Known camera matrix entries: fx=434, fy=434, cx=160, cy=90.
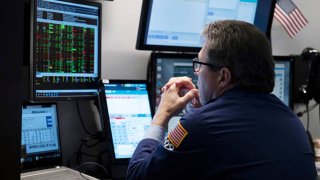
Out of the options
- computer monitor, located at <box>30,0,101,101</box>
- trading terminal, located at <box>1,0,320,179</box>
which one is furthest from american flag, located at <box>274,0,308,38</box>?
computer monitor, located at <box>30,0,101,101</box>

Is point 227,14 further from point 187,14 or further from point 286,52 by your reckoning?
point 286,52

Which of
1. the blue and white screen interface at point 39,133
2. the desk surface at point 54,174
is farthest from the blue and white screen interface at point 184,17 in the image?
the desk surface at point 54,174

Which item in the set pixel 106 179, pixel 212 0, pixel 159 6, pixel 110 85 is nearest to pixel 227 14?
pixel 212 0

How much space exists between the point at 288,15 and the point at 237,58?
1.58 metres

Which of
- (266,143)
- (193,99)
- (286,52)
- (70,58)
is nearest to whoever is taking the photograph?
(266,143)

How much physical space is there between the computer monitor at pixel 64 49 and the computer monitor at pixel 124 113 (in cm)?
9

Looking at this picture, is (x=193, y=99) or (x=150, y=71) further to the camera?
(x=150, y=71)

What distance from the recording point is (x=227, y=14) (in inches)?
84.0

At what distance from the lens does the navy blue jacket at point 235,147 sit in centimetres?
109

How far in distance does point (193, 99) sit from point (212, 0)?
2.51 feet

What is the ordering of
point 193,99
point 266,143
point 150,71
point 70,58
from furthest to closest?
point 150,71 < point 70,58 < point 193,99 < point 266,143

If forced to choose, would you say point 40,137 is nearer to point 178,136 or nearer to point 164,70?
point 164,70

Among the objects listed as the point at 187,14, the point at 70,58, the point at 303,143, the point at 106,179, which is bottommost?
the point at 106,179

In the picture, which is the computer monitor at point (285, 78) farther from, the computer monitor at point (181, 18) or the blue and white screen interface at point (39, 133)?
the blue and white screen interface at point (39, 133)
